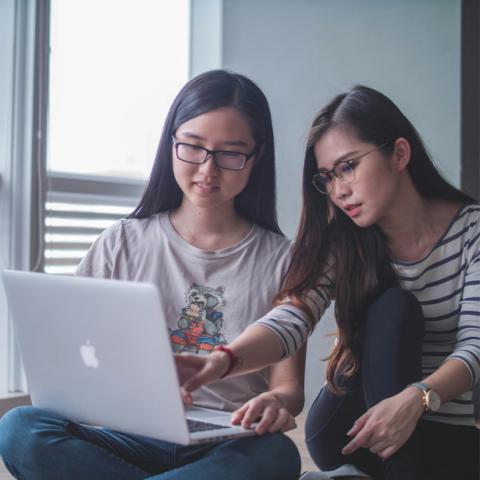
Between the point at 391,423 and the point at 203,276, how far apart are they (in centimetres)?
48

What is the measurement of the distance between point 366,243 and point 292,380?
305 mm

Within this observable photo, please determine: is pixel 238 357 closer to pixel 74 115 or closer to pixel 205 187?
pixel 205 187

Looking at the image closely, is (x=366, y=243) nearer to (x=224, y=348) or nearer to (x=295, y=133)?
(x=224, y=348)

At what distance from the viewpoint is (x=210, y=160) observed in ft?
4.57

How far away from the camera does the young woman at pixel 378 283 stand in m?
1.27

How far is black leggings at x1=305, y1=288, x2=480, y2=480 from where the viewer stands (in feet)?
3.96

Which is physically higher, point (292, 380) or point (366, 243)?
point (366, 243)

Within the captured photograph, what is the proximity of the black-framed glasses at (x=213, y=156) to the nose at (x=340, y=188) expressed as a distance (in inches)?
7.1

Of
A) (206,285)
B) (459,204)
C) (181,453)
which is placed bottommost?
(181,453)

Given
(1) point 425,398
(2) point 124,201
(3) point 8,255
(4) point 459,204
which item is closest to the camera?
(1) point 425,398

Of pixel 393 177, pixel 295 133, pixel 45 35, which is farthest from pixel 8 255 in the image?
pixel 393 177

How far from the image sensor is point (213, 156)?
4.59 ft

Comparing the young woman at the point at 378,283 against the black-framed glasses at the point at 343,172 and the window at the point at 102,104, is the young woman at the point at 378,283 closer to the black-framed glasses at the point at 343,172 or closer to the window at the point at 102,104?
the black-framed glasses at the point at 343,172

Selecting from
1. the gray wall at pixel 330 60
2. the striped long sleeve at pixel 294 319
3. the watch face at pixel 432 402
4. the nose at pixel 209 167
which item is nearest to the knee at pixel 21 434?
the striped long sleeve at pixel 294 319
